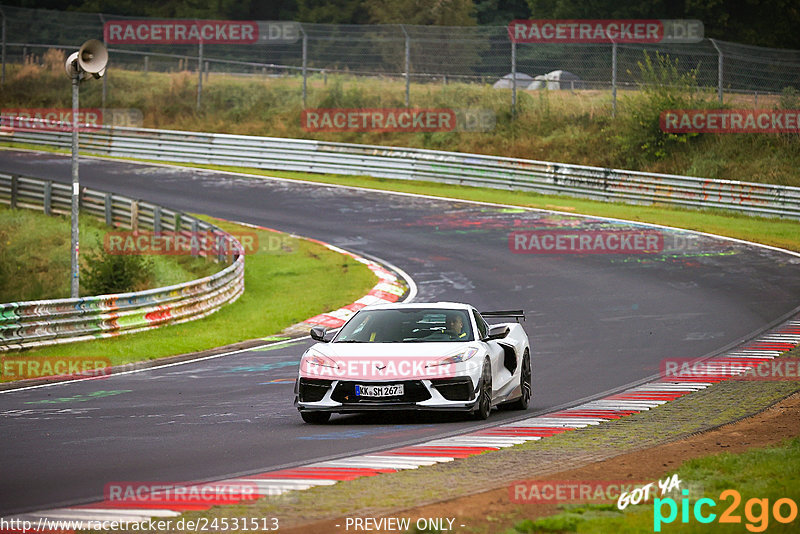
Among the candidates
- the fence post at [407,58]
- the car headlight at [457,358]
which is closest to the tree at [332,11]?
the fence post at [407,58]

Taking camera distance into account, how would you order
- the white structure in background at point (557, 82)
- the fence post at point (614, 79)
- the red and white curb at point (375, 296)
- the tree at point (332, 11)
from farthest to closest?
the tree at point (332, 11) → the white structure in background at point (557, 82) → the fence post at point (614, 79) → the red and white curb at point (375, 296)

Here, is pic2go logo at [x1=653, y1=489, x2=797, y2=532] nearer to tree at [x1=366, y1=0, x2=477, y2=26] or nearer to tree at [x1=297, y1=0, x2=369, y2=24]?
tree at [x1=366, y1=0, x2=477, y2=26]

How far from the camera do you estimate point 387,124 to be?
4572cm

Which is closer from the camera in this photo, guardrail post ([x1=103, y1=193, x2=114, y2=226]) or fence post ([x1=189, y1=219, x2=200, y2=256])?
fence post ([x1=189, y1=219, x2=200, y2=256])

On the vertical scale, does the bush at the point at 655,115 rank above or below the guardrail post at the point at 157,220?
above

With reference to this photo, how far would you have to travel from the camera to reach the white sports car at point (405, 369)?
37.4 ft

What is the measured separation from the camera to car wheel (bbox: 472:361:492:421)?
1166cm

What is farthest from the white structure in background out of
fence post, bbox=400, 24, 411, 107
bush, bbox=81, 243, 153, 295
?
bush, bbox=81, 243, 153, 295

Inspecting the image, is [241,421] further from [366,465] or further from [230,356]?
[230,356]

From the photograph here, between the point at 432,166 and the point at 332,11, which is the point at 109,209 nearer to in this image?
the point at 432,166

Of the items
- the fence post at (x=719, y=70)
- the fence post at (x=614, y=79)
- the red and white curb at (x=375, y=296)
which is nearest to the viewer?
the red and white curb at (x=375, y=296)

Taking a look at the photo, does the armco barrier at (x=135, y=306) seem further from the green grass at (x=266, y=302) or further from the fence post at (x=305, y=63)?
the fence post at (x=305, y=63)

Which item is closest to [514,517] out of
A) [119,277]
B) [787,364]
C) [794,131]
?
[787,364]

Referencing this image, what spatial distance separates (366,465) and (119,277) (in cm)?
1624
